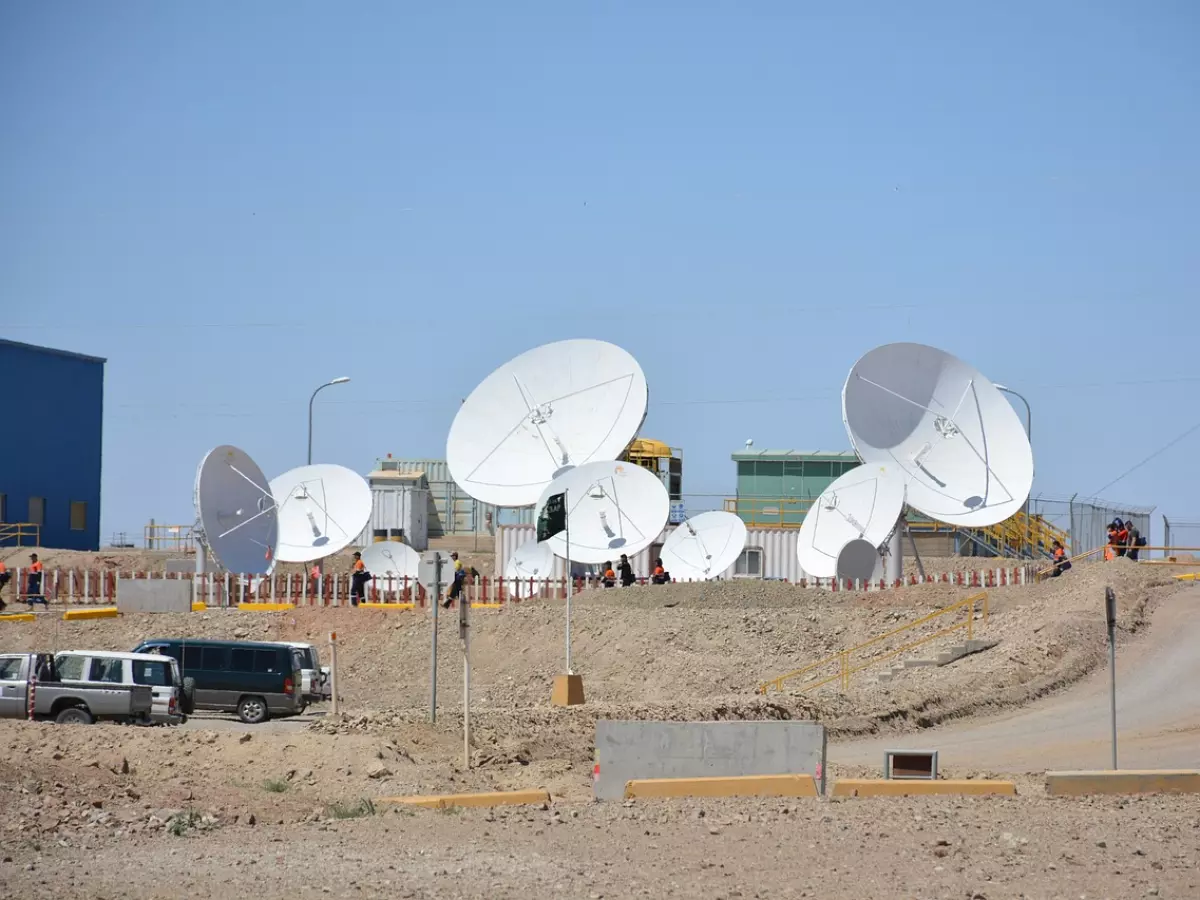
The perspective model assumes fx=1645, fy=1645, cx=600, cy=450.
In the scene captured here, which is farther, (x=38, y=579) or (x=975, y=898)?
(x=38, y=579)

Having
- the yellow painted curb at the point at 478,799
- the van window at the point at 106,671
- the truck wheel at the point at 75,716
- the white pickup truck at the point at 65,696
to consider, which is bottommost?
the yellow painted curb at the point at 478,799

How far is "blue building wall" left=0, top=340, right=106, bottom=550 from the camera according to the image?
70438 millimetres

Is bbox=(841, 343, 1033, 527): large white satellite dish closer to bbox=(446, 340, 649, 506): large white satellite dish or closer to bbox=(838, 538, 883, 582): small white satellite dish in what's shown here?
bbox=(838, 538, 883, 582): small white satellite dish

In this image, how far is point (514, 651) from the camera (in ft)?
Answer: 128

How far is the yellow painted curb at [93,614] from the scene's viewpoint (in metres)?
42.4

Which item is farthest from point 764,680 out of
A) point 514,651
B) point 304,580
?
point 304,580

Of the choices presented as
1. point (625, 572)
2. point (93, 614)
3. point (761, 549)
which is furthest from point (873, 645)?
point (761, 549)

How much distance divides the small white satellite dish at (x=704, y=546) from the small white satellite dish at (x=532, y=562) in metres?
3.85

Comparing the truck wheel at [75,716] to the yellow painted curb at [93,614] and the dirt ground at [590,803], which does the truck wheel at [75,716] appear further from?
the yellow painted curb at [93,614]

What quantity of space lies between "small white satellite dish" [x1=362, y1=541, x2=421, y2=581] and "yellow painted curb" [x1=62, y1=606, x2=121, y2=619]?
1154cm

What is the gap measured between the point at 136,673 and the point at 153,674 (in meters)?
0.27

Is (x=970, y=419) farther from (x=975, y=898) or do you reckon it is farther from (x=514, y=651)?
(x=975, y=898)

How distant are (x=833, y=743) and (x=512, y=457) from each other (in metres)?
26.4

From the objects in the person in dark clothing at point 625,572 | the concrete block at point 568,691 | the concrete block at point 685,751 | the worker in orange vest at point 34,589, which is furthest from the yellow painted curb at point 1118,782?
the worker in orange vest at point 34,589
